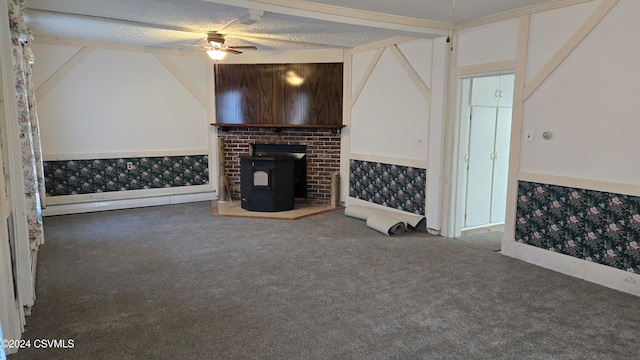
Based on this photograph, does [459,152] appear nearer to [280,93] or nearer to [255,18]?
[255,18]

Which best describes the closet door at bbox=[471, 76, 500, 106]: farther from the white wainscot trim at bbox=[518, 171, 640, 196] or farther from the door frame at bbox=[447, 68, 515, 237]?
the white wainscot trim at bbox=[518, 171, 640, 196]

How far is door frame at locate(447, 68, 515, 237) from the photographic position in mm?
4863

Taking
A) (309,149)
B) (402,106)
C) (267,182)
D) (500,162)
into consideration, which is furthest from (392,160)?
(267,182)

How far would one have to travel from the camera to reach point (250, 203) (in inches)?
244

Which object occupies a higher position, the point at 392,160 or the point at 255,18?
the point at 255,18

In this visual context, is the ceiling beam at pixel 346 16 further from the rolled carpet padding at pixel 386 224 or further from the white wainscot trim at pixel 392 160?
the rolled carpet padding at pixel 386 224

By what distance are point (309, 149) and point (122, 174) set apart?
295 cm

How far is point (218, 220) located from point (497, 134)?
12.7 ft

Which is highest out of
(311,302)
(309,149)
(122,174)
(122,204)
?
(309,149)

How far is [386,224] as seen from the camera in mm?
5074

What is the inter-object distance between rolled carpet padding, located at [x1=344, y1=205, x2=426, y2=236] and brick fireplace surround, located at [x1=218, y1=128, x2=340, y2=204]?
4.46 ft

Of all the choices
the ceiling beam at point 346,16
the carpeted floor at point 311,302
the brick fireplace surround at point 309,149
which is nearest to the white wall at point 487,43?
the ceiling beam at point 346,16

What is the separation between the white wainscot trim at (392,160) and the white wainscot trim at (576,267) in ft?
4.60

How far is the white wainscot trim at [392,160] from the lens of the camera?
208 inches
